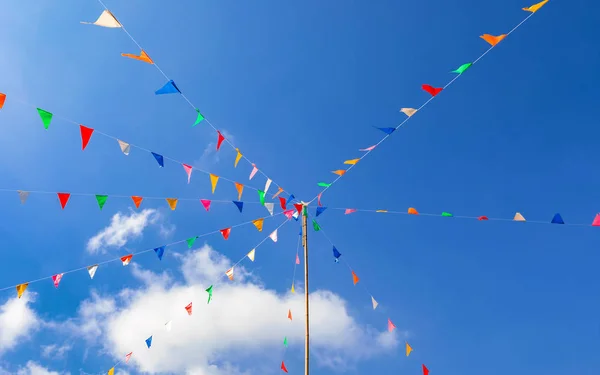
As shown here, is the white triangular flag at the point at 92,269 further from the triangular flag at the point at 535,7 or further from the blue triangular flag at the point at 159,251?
the triangular flag at the point at 535,7

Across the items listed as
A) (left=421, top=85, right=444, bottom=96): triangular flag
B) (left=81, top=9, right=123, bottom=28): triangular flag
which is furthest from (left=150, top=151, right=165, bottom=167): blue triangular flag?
(left=421, top=85, right=444, bottom=96): triangular flag

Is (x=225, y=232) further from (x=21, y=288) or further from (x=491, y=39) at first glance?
(x=491, y=39)

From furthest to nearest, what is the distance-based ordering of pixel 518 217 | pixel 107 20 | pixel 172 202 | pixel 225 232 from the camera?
1. pixel 225 232
2. pixel 172 202
3. pixel 518 217
4. pixel 107 20

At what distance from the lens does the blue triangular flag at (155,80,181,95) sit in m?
8.08

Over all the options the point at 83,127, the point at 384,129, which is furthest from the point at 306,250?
the point at 83,127

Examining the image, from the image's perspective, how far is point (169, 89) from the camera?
820cm

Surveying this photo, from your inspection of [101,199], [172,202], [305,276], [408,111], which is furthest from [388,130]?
[101,199]

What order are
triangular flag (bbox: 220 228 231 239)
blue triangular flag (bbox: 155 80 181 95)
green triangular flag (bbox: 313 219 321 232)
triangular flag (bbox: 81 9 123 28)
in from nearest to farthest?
1. triangular flag (bbox: 81 9 123 28)
2. blue triangular flag (bbox: 155 80 181 95)
3. triangular flag (bbox: 220 228 231 239)
4. green triangular flag (bbox: 313 219 321 232)

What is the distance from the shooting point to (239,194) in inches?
441

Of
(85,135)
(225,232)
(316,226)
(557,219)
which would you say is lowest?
(557,219)

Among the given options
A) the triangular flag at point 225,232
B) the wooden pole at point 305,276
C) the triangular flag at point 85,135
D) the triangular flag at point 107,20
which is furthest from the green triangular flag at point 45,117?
the wooden pole at point 305,276

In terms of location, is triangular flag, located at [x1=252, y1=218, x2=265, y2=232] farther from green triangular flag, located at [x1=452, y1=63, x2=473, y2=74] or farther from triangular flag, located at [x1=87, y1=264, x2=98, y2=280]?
green triangular flag, located at [x1=452, y1=63, x2=473, y2=74]

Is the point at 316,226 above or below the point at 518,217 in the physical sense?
above

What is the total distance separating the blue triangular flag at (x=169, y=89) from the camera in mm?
8084
